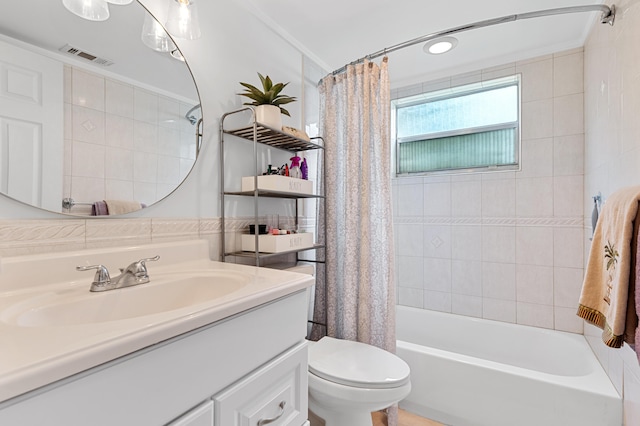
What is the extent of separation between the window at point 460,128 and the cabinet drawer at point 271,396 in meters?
2.06

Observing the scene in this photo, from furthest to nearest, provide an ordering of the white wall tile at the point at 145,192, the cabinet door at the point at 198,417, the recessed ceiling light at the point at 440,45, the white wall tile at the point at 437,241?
the white wall tile at the point at 437,241 < the recessed ceiling light at the point at 440,45 < the white wall tile at the point at 145,192 < the cabinet door at the point at 198,417

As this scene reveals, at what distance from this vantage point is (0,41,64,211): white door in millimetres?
818

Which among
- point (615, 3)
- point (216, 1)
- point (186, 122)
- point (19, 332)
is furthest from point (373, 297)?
point (615, 3)

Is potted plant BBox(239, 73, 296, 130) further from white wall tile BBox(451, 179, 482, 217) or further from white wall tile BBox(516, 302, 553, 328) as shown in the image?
white wall tile BBox(516, 302, 553, 328)

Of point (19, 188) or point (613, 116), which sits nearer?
point (19, 188)

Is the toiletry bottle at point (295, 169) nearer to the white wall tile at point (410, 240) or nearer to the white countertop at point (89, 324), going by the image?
the white countertop at point (89, 324)

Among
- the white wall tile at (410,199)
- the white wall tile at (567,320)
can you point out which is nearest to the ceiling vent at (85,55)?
the white wall tile at (410,199)

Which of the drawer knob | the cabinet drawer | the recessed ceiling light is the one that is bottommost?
the drawer knob

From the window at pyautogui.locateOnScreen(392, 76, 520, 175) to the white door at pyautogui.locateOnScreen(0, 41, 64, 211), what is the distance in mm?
2299

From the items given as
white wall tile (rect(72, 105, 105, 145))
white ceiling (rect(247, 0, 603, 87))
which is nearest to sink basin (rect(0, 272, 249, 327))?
white wall tile (rect(72, 105, 105, 145))

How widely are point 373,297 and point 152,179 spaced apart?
4.02 feet

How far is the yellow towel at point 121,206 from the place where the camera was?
3.34ft

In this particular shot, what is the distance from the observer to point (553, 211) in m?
2.04

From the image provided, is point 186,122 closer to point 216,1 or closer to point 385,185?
point 216,1
